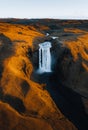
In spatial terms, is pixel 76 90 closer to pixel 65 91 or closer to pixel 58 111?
pixel 65 91

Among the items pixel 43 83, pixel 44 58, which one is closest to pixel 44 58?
pixel 44 58

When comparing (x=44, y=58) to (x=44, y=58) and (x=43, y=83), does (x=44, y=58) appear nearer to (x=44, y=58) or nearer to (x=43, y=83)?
(x=44, y=58)

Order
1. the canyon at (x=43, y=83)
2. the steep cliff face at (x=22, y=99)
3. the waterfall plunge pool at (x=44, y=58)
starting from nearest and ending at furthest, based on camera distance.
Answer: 1. the steep cliff face at (x=22, y=99)
2. the canyon at (x=43, y=83)
3. the waterfall plunge pool at (x=44, y=58)

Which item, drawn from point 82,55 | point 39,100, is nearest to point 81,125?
point 39,100

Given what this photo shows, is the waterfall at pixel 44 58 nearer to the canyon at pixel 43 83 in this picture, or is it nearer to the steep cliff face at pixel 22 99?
the canyon at pixel 43 83

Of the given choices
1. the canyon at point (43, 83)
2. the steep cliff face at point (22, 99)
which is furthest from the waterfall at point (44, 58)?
the steep cliff face at point (22, 99)

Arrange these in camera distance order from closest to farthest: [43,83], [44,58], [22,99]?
[22,99], [43,83], [44,58]

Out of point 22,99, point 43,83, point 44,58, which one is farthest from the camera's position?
point 44,58
